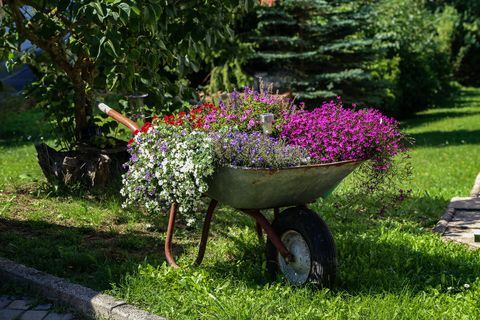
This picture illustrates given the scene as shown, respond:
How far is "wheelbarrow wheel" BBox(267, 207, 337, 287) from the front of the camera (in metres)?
3.66

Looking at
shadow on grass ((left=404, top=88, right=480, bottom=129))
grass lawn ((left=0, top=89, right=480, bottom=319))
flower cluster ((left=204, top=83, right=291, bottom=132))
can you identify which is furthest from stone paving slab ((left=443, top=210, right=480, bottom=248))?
shadow on grass ((left=404, top=88, right=480, bottom=129))

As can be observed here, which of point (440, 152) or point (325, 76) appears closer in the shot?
point (440, 152)

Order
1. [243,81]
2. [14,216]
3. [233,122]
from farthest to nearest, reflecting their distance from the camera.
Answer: [243,81] < [14,216] < [233,122]

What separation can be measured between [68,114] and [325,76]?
17.9 feet

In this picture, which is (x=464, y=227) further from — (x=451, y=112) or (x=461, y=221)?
(x=451, y=112)

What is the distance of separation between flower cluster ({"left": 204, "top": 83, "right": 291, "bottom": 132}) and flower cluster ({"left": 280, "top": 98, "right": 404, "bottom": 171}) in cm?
16

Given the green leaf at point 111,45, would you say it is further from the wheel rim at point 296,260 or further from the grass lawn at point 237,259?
the wheel rim at point 296,260

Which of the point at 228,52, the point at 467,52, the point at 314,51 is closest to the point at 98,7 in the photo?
the point at 228,52

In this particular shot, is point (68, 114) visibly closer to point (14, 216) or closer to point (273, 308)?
point (14, 216)

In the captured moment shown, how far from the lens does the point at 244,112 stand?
4117mm

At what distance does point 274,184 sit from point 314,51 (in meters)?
7.74

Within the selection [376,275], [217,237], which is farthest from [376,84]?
[376,275]

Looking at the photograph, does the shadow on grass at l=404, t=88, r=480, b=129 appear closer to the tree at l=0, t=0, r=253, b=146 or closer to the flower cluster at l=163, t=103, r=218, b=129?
the tree at l=0, t=0, r=253, b=146

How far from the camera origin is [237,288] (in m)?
3.77
